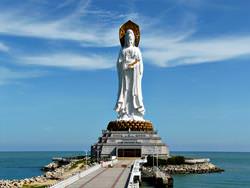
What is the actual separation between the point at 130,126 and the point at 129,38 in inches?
359

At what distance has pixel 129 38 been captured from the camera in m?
54.3

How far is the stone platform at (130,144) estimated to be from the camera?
49.8 m

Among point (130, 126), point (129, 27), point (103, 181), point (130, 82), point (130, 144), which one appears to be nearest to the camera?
point (103, 181)

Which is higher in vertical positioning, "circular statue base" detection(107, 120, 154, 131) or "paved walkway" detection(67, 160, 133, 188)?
"circular statue base" detection(107, 120, 154, 131)

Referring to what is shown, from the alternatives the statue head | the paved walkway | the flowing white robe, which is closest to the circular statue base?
the flowing white robe

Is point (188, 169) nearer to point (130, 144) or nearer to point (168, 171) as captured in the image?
point (168, 171)

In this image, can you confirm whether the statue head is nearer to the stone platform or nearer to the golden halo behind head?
the golden halo behind head

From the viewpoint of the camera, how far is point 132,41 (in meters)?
54.6

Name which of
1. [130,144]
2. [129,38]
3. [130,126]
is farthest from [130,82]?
[130,144]

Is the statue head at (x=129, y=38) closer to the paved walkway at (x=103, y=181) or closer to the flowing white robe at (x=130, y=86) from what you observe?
the flowing white robe at (x=130, y=86)

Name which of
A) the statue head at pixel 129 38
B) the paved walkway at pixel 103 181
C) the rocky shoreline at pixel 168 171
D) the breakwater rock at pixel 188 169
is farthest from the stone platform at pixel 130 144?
the paved walkway at pixel 103 181

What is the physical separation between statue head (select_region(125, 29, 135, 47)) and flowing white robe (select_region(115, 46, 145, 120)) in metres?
0.46

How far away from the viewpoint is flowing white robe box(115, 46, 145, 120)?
2125 inches

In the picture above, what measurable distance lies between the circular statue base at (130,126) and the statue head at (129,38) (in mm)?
8115
